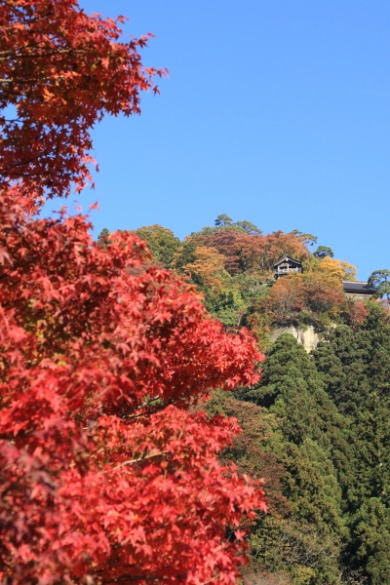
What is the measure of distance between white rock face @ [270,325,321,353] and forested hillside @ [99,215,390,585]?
1.50 feet

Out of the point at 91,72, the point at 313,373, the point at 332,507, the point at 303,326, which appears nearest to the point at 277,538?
the point at 332,507

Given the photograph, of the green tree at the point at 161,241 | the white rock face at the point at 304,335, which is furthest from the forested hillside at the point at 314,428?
the green tree at the point at 161,241

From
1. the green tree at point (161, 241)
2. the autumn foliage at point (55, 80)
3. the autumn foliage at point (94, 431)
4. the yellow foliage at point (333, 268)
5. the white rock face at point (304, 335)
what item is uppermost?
the green tree at point (161, 241)

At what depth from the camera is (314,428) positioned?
115ft

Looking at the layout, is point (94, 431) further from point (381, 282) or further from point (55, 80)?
point (381, 282)

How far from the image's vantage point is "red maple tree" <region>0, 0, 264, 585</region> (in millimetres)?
3641

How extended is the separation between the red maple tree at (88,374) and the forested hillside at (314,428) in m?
0.73

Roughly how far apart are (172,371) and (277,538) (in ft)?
71.8

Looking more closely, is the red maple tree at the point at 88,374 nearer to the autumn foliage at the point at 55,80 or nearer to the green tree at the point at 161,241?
the autumn foliage at the point at 55,80

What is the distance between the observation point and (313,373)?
42.6m

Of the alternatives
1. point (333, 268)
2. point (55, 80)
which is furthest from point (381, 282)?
point (55, 80)

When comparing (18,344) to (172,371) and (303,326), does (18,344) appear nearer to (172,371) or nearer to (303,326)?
(172,371)

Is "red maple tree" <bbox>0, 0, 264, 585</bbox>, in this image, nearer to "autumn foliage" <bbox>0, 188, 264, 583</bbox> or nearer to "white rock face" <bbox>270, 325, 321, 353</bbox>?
"autumn foliage" <bbox>0, 188, 264, 583</bbox>

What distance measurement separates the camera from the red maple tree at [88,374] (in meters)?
3.64
